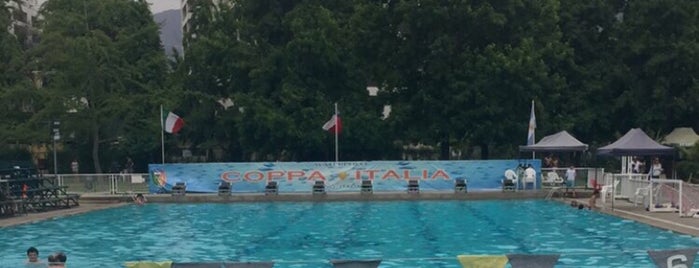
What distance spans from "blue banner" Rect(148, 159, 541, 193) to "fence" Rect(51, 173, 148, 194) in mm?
874

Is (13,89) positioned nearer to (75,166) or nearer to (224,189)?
(75,166)

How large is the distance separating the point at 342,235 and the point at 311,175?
1359 centimetres

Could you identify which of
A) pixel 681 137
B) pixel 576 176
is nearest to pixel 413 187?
pixel 576 176

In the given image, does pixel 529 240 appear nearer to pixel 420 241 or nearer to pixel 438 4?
Result: pixel 420 241

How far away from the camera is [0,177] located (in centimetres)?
2734

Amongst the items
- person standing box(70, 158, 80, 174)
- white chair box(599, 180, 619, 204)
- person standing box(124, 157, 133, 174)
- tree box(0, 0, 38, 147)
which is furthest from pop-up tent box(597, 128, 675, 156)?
person standing box(70, 158, 80, 174)

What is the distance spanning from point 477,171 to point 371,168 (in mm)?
4884

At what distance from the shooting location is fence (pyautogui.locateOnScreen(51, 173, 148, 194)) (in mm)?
34500

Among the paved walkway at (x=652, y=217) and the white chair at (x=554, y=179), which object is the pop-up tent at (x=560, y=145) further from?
the paved walkway at (x=652, y=217)

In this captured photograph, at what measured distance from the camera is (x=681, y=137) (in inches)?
1607

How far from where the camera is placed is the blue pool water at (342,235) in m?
17.2

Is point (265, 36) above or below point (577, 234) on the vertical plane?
above

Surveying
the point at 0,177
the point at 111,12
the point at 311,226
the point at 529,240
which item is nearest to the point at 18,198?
the point at 0,177

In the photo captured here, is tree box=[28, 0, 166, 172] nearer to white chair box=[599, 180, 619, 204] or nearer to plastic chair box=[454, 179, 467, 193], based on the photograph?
plastic chair box=[454, 179, 467, 193]
